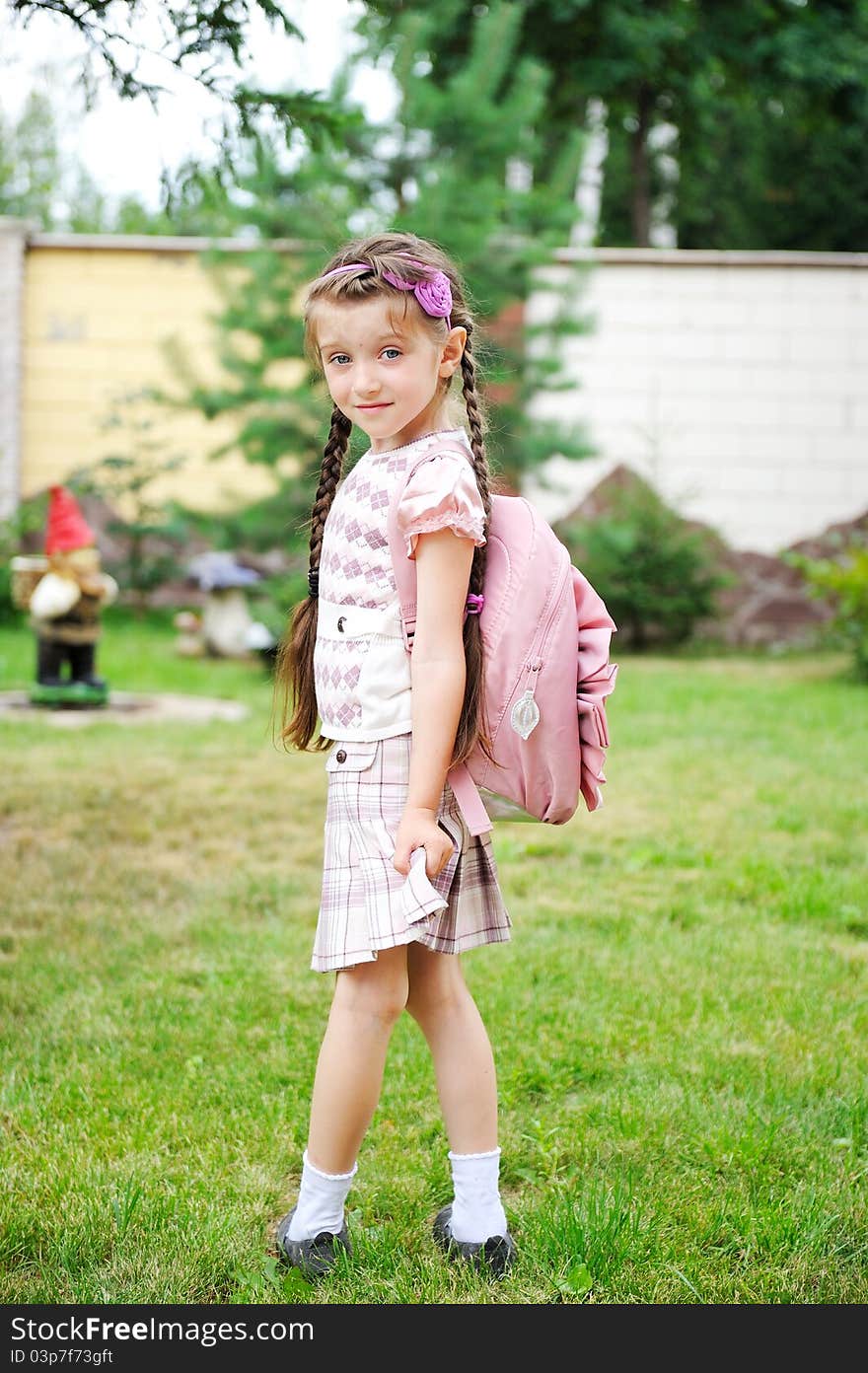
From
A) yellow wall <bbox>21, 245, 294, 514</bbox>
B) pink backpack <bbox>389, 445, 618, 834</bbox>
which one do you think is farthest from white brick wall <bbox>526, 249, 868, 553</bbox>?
pink backpack <bbox>389, 445, 618, 834</bbox>

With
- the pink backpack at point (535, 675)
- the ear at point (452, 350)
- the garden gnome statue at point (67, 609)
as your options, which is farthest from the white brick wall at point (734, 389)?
the pink backpack at point (535, 675)

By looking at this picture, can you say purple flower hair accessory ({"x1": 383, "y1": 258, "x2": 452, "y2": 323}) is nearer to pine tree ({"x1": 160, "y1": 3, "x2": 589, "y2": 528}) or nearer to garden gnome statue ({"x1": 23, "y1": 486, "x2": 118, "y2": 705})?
garden gnome statue ({"x1": 23, "y1": 486, "x2": 118, "y2": 705})

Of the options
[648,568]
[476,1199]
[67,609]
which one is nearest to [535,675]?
[476,1199]

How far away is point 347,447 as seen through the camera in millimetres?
2064

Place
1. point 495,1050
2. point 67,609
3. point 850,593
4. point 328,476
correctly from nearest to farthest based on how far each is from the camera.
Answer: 1. point 328,476
2. point 495,1050
3. point 67,609
4. point 850,593

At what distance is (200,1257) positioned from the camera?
1861 mm

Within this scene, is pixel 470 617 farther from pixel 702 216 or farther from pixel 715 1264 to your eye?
pixel 702 216

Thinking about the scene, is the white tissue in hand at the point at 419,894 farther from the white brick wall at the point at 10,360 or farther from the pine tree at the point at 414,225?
the white brick wall at the point at 10,360

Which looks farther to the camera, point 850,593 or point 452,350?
point 850,593

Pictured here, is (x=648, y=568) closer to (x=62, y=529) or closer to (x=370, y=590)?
(x=62, y=529)

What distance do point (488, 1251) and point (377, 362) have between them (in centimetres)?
128

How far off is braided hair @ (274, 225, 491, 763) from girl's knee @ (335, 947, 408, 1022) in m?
0.31

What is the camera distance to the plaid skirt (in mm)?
1787

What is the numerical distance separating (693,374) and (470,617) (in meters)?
8.46
